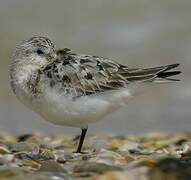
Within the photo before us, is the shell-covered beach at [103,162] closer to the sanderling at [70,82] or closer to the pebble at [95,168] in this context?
the pebble at [95,168]

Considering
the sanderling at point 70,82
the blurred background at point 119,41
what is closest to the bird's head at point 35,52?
the sanderling at point 70,82

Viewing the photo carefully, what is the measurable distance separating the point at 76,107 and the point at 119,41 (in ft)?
35.9

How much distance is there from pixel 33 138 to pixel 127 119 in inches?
152

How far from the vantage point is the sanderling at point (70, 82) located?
23.0 feet

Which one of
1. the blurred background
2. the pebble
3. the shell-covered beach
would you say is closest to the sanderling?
the shell-covered beach

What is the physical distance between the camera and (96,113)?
23.3 feet

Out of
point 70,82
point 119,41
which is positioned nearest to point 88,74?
point 70,82

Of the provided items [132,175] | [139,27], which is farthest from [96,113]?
[139,27]

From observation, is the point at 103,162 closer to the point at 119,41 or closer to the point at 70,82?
the point at 70,82

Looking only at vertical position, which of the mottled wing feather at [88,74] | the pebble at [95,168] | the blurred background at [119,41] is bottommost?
the pebble at [95,168]

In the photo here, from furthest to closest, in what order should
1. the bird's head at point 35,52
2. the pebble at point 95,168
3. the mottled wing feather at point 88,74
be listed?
the bird's head at point 35,52, the mottled wing feather at point 88,74, the pebble at point 95,168

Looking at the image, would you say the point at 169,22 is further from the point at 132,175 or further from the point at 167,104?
the point at 132,175

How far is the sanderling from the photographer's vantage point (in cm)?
700

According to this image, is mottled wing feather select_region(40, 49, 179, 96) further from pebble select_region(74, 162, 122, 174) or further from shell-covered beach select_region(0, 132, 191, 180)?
pebble select_region(74, 162, 122, 174)
